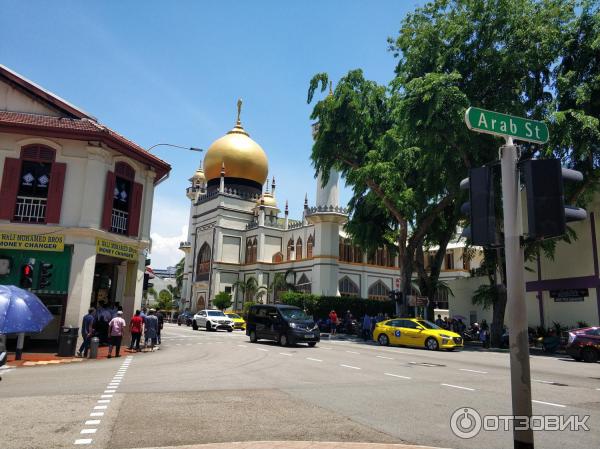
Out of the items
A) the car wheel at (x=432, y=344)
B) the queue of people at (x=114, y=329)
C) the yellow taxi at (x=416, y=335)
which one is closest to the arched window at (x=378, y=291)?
the yellow taxi at (x=416, y=335)

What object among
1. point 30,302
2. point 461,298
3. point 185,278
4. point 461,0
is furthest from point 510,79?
point 185,278

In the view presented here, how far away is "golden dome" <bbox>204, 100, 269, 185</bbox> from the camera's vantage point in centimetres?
5947

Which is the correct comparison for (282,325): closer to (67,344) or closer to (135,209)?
(135,209)

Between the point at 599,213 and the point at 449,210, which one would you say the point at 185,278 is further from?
the point at 599,213

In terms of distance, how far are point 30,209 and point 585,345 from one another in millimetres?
20665

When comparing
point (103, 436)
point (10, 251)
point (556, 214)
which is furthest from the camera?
point (10, 251)

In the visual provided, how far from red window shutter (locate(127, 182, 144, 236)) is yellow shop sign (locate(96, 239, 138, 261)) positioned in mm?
727

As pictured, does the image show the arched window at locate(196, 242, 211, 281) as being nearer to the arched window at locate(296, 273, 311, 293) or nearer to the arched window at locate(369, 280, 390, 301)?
the arched window at locate(296, 273, 311, 293)

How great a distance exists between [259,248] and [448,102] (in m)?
35.3

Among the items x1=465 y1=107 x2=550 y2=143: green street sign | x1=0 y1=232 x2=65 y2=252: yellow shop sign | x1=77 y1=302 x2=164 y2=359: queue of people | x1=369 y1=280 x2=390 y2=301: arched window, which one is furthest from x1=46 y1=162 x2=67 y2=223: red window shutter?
x1=369 y1=280 x2=390 y2=301: arched window

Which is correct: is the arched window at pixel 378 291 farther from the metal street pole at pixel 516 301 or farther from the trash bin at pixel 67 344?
the metal street pole at pixel 516 301

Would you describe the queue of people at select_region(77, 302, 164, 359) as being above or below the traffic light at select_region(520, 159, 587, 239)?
below

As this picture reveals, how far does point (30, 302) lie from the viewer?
13398 mm

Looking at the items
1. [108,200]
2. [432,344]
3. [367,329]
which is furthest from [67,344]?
[367,329]
